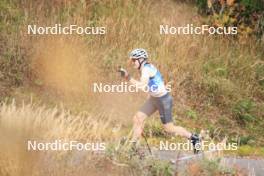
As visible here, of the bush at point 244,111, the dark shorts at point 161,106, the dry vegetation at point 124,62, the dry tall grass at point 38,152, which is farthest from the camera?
the bush at point 244,111

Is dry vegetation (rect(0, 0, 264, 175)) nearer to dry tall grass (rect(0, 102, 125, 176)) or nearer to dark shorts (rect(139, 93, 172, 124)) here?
dark shorts (rect(139, 93, 172, 124))

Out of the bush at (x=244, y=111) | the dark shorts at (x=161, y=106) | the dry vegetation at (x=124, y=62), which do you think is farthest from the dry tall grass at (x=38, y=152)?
the bush at (x=244, y=111)

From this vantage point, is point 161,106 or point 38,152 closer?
point 38,152

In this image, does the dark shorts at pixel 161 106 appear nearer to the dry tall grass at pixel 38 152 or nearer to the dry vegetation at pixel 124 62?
the dry vegetation at pixel 124 62

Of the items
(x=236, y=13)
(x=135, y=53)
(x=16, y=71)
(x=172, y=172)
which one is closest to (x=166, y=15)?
(x=236, y=13)

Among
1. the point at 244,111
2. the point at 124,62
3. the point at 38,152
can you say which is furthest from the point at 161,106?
the point at 244,111

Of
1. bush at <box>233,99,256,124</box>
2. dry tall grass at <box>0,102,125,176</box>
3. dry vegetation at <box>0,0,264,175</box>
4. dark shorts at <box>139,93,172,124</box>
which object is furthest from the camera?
bush at <box>233,99,256,124</box>

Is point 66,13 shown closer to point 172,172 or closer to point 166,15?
point 166,15

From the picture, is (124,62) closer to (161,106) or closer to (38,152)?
(161,106)

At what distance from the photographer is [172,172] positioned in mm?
10391

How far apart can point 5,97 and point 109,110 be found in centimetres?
192

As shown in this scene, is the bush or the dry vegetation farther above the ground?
the dry vegetation

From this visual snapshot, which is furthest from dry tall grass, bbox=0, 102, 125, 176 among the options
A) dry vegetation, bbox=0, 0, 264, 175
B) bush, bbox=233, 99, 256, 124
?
bush, bbox=233, 99, 256, 124

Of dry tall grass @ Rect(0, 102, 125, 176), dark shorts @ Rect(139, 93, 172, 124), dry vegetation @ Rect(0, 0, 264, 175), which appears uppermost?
dry vegetation @ Rect(0, 0, 264, 175)
